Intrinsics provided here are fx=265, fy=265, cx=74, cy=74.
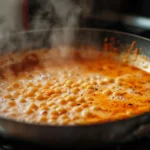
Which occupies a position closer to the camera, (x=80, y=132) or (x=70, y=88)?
(x=80, y=132)

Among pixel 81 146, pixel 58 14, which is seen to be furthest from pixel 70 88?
pixel 58 14

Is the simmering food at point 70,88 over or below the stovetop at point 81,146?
over

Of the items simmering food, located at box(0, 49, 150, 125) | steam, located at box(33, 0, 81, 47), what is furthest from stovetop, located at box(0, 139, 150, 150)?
steam, located at box(33, 0, 81, 47)

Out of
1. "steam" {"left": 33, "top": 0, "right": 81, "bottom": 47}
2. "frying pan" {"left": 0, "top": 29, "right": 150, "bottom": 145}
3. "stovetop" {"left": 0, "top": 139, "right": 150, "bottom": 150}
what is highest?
"steam" {"left": 33, "top": 0, "right": 81, "bottom": 47}

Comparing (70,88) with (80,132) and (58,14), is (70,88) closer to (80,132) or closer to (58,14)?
(80,132)

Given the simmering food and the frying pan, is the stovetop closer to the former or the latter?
the frying pan

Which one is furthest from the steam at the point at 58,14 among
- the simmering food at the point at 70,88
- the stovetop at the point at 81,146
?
the stovetop at the point at 81,146

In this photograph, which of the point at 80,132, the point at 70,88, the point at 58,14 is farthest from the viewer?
the point at 58,14

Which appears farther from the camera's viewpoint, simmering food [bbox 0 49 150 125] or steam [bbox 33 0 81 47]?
steam [bbox 33 0 81 47]

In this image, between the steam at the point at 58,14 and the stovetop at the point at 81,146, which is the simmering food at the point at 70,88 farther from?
the steam at the point at 58,14

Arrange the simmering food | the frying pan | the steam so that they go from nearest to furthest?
the frying pan < the simmering food < the steam
